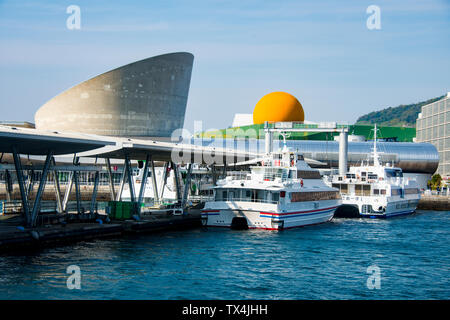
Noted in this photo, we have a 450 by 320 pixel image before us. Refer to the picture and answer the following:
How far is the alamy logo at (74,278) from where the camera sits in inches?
823

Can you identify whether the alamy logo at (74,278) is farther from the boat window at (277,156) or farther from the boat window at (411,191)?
the boat window at (411,191)

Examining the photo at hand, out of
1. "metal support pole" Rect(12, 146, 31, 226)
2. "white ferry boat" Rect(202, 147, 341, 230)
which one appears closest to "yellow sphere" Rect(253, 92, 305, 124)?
"white ferry boat" Rect(202, 147, 341, 230)

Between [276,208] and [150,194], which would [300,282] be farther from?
[150,194]

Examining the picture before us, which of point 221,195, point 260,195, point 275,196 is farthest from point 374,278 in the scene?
point 221,195

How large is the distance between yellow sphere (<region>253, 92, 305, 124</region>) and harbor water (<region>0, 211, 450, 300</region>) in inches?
2541

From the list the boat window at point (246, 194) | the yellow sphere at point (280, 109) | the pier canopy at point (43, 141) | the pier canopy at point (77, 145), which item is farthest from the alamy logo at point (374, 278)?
the yellow sphere at point (280, 109)

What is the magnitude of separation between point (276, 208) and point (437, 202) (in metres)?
40.9

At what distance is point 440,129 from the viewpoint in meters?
106

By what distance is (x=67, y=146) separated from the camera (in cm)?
3316

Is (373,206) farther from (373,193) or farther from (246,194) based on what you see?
(246,194)

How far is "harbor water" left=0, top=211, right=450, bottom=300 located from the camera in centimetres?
2094

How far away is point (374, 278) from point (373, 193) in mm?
34757

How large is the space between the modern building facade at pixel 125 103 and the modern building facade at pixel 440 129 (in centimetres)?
6005
